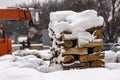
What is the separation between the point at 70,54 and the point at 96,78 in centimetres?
473

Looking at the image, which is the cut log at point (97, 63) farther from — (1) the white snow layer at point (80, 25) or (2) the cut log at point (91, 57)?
(1) the white snow layer at point (80, 25)

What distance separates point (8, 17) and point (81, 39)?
8291mm

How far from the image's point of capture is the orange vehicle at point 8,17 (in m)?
19.7

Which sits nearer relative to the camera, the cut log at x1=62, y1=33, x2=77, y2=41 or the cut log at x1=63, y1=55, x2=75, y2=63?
the cut log at x1=62, y1=33, x2=77, y2=41

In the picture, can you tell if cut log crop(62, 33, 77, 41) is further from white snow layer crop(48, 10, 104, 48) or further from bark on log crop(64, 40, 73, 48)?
bark on log crop(64, 40, 73, 48)

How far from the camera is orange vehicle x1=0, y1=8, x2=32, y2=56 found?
19.7 m

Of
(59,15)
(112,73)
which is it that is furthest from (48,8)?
(112,73)

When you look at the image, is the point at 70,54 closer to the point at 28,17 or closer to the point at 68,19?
the point at 68,19

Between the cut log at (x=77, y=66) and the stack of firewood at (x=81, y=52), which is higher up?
the stack of firewood at (x=81, y=52)

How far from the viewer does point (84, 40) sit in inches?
520

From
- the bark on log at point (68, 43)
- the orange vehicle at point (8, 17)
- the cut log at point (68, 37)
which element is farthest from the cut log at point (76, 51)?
the orange vehicle at point (8, 17)

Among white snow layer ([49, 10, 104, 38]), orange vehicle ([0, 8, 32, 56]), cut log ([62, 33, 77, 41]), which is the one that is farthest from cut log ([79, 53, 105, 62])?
orange vehicle ([0, 8, 32, 56])

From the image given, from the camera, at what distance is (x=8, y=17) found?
2077cm

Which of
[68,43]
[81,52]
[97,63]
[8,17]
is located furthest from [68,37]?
[8,17]
